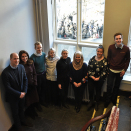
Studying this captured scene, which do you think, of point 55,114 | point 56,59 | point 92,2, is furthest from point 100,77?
point 92,2

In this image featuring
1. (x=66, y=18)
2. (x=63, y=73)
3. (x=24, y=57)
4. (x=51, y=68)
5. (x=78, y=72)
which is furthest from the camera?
(x=66, y=18)

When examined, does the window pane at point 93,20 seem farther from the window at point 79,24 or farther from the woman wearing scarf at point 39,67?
the woman wearing scarf at point 39,67

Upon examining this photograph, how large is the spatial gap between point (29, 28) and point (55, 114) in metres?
2.05

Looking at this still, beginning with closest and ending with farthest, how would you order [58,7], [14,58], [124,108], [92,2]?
1. [14,58]
2. [124,108]
3. [92,2]
4. [58,7]

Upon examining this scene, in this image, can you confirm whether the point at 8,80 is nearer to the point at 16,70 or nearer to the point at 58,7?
the point at 16,70

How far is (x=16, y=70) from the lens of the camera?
2.90m

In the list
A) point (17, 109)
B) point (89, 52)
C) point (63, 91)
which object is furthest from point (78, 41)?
point (17, 109)

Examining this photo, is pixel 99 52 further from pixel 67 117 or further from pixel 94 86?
pixel 67 117

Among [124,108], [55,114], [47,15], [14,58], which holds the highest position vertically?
[47,15]

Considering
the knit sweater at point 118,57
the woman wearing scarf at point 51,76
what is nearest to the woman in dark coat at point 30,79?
the woman wearing scarf at point 51,76

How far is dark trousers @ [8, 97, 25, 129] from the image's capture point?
9.66ft

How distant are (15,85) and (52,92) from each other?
115 centimetres

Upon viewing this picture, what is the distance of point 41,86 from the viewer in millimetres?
3723

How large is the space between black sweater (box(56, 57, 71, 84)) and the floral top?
51 centimetres
